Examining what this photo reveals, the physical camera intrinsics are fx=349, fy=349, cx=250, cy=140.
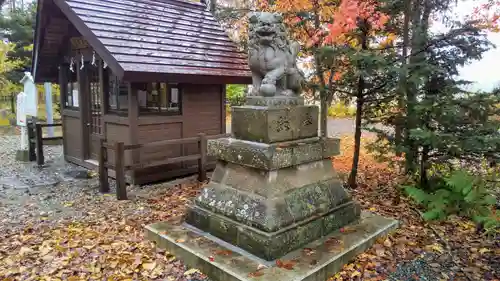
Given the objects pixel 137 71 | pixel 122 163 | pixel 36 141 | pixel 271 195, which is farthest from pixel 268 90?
pixel 36 141

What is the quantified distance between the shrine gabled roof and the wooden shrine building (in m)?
0.02

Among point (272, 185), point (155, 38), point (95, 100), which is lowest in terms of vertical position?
point (272, 185)

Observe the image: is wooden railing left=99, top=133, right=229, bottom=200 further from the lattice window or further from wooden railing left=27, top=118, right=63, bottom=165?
wooden railing left=27, top=118, right=63, bottom=165

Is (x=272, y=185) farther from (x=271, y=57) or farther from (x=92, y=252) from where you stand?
(x=92, y=252)

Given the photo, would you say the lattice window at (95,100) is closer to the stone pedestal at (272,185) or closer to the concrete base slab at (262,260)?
the concrete base slab at (262,260)

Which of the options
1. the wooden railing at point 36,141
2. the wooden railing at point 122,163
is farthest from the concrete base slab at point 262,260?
the wooden railing at point 36,141

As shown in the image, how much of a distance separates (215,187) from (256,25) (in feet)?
6.78

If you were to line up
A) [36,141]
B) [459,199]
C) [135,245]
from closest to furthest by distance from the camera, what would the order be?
[135,245] < [459,199] < [36,141]

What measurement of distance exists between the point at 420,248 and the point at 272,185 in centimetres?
205

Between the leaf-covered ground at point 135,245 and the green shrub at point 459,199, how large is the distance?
0.17 metres

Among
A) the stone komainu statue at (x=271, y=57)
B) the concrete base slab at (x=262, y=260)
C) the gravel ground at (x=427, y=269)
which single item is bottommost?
the gravel ground at (x=427, y=269)

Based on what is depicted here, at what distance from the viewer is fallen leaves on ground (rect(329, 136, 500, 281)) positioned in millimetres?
3761

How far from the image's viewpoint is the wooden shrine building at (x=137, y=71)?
7133 mm

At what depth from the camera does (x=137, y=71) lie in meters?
6.46
